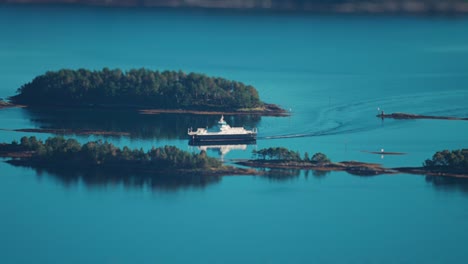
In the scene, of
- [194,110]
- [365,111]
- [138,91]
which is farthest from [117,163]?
[365,111]

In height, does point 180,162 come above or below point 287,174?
above

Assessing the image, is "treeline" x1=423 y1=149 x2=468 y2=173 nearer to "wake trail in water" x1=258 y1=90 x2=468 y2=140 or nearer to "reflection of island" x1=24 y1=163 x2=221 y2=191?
"wake trail in water" x1=258 y1=90 x2=468 y2=140

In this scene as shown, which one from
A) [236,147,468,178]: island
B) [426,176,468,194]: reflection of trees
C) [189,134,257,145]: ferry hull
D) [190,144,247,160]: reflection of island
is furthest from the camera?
[189,134,257,145]: ferry hull

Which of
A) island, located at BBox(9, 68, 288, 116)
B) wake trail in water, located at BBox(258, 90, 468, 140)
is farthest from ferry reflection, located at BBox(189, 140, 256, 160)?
island, located at BBox(9, 68, 288, 116)

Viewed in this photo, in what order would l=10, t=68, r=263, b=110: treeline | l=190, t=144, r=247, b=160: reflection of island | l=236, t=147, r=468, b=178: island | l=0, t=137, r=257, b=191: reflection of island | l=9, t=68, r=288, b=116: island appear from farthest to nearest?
l=10, t=68, r=263, b=110: treeline
l=9, t=68, r=288, b=116: island
l=190, t=144, r=247, b=160: reflection of island
l=236, t=147, r=468, b=178: island
l=0, t=137, r=257, b=191: reflection of island

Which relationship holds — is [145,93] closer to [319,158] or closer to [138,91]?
[138,91]

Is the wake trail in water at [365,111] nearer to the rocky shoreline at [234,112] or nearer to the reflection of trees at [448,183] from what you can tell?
the rocky shoreline at [234,112]
